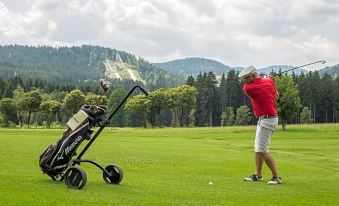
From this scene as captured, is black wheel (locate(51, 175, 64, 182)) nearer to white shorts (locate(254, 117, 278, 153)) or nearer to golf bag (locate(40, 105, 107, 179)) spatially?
golf bag (locate(40, 105, 107, 179))

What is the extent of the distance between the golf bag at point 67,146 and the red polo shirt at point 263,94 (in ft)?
13.6

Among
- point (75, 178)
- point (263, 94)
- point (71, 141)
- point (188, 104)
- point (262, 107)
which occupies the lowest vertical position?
point (75, 178)

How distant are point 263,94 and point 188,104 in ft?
445

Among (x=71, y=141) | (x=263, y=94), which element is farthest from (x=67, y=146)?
(x=263, y=94)

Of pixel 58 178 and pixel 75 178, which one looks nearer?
pixel 75 178

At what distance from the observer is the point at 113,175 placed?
1119 cm

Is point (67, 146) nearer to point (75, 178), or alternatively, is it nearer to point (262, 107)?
point (75, 178)

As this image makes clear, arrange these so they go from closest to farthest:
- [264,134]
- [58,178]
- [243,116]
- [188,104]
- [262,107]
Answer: [58,178]
[264,134]
[262,107]
[188,104]
[243,116]

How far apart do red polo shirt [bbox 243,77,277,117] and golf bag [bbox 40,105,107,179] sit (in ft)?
13.6

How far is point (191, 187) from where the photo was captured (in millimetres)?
10789

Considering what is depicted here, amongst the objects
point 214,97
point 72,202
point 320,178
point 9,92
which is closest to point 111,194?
point 72,202

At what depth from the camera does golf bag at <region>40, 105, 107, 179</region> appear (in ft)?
35.0

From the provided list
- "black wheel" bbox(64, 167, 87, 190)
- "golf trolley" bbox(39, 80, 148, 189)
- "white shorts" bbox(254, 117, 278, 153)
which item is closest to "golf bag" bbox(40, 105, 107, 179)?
"golf trolley" bbox(39, 80, 148, 189)

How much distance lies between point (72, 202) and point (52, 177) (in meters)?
2.96
